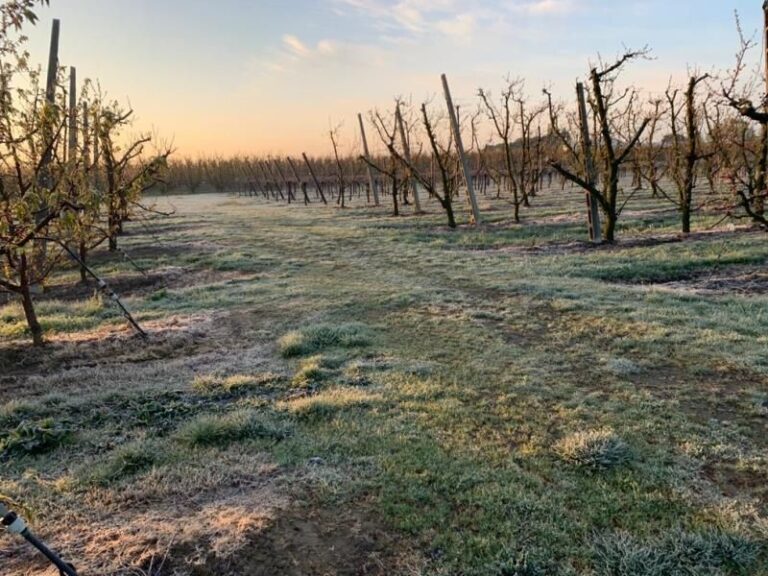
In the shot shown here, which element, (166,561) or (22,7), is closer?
(22,7)

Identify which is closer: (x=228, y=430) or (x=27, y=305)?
(x=228, y=430)

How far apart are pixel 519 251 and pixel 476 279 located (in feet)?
9.90

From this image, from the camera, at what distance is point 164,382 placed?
15.6 ft

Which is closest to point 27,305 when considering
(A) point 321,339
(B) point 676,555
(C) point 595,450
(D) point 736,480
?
(A) point 321,339

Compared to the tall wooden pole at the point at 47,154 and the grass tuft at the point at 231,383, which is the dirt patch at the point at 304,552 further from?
the tall wooden pole at the point at 47,154

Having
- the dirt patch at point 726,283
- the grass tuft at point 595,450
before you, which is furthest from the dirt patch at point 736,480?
the dirt patch at point 726,283

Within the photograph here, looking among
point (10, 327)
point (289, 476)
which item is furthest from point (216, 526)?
point (10, 327)

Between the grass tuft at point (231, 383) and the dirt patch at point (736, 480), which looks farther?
the grass tuft at point (231, 383)

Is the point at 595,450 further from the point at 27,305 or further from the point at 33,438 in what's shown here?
the point at 27,305

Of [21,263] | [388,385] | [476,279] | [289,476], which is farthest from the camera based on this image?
[476,279]

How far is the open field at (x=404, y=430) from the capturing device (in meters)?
2.50

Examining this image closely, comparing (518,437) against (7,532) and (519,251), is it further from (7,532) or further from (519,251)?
(519,251)

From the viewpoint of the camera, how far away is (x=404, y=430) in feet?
12.0

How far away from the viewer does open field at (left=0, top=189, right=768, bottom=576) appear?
250cm
